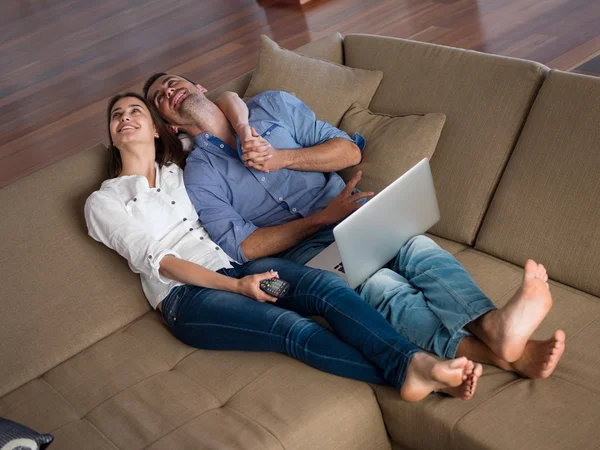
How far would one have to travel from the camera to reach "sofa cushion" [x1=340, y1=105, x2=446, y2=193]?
8.22 ft

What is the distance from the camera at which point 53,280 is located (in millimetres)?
2438

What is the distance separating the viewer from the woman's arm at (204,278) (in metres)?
2.19

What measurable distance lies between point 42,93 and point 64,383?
12.3 feet

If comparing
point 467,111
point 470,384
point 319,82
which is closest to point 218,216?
point 319,82

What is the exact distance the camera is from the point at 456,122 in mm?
2504

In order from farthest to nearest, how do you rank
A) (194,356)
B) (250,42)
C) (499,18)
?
(250,42), (499,18), (194,356)

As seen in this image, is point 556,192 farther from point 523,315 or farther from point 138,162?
point 138,162

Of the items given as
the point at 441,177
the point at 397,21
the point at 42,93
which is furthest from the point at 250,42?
the point at 441,177

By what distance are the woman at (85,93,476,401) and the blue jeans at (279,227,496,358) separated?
0.30 ft

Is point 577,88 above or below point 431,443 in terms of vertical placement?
above

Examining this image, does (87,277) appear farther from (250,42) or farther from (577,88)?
(250,42)

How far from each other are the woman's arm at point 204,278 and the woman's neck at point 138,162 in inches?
13.6

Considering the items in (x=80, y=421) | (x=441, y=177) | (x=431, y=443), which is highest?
(x=441, y=177)

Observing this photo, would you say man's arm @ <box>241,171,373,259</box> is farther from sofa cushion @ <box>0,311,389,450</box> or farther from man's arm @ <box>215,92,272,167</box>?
sofa cushion @ <box>0,311,389,450</box>
